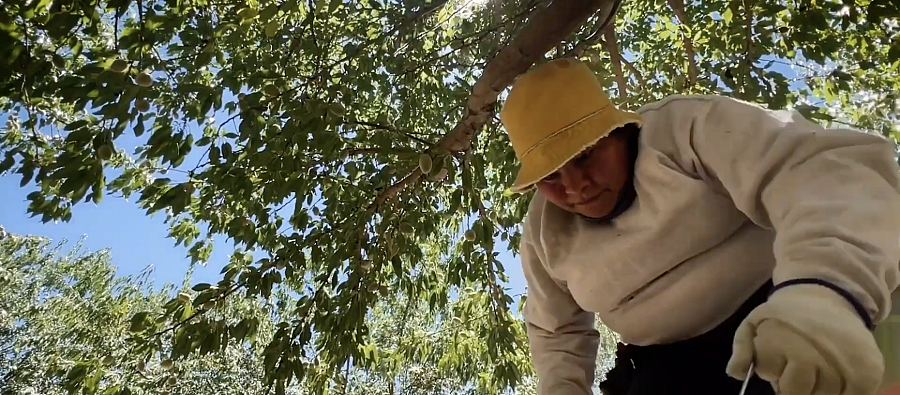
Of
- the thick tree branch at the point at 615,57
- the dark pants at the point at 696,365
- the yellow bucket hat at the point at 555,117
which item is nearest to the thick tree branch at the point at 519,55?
the yellow bucket hat at the point at 555,117

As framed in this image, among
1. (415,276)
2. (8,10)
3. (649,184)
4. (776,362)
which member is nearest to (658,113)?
(649,184)

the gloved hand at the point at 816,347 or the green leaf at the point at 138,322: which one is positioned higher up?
the green leaf at the point at 138,322

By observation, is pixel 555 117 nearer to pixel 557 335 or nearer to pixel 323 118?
pixel 557 335

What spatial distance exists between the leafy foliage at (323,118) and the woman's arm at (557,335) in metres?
0.89

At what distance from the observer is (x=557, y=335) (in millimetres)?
1334

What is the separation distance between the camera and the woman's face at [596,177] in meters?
1.11

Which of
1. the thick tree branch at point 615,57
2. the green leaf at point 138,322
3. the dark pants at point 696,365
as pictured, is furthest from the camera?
the thick tree branch at point 615,57

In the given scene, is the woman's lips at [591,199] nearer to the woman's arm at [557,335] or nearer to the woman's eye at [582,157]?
the woman's eye at [582,157]

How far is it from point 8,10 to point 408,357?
99.2 inches

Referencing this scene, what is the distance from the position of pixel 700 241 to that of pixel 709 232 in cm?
2

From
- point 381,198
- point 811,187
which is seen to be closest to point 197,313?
point 381,198

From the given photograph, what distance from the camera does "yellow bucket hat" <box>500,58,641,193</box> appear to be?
3.60ft

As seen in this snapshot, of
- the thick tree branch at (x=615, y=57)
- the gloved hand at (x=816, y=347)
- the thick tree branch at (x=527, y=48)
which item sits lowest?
the gloved hand at (x=816, y=347)

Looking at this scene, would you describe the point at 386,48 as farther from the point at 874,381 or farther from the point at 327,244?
the point at 874,381
